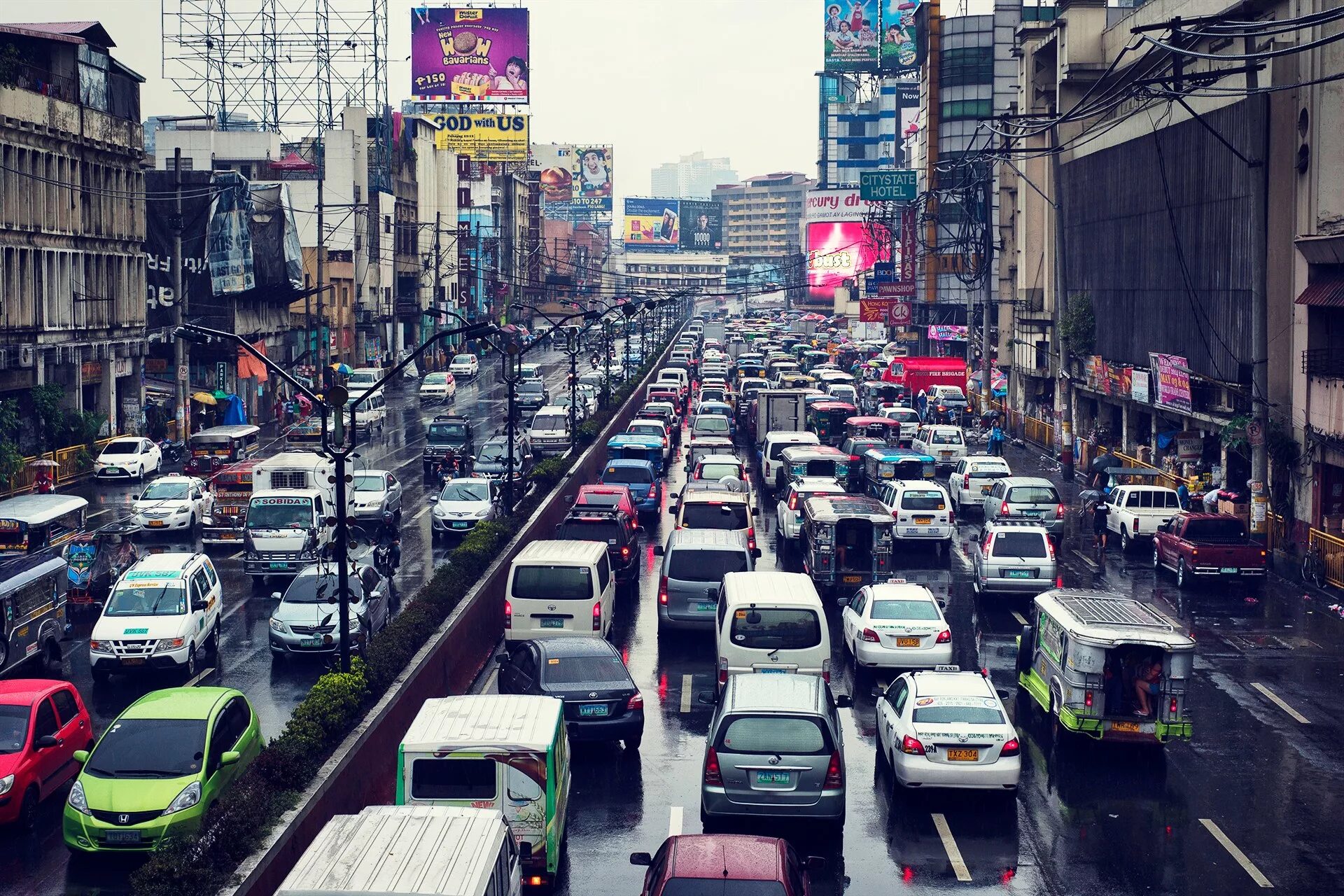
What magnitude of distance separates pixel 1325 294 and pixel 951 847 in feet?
82.7

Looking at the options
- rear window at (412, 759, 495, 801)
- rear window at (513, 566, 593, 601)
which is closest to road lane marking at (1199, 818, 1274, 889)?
rear window at (412, 759, 495, 801)

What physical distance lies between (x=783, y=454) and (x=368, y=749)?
27099mm

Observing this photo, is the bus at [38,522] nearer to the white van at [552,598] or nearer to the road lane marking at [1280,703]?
the white van at [552,598]

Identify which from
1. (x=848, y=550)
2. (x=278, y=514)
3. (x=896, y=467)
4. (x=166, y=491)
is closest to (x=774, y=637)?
(x=848, y=550)

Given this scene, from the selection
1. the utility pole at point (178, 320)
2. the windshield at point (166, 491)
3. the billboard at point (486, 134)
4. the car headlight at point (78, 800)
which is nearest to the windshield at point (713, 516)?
the windshield at point (166, 491)

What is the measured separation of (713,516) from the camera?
32875 millimetres

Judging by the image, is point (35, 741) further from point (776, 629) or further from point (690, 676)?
point (690, 676)

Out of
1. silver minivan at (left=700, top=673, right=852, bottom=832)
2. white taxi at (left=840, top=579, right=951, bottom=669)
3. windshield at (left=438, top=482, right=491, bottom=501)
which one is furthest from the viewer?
windshield at (left=438, top=482, right=491, bottom=501)

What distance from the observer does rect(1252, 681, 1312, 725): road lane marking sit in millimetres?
22797

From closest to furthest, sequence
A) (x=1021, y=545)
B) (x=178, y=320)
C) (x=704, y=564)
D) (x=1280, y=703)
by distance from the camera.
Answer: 1. (x=1280, y=703)
2. (x=704, y=564)
3. (x=1021, y=545)
4. (x=178, y=320)

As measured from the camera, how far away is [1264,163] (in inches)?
1602

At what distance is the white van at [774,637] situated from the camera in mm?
21891

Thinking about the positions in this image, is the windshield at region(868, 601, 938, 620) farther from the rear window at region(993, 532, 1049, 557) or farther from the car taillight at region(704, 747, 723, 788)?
the car taillight at region(704, 747, 723, 788)

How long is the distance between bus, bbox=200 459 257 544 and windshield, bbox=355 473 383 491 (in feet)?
8.84
